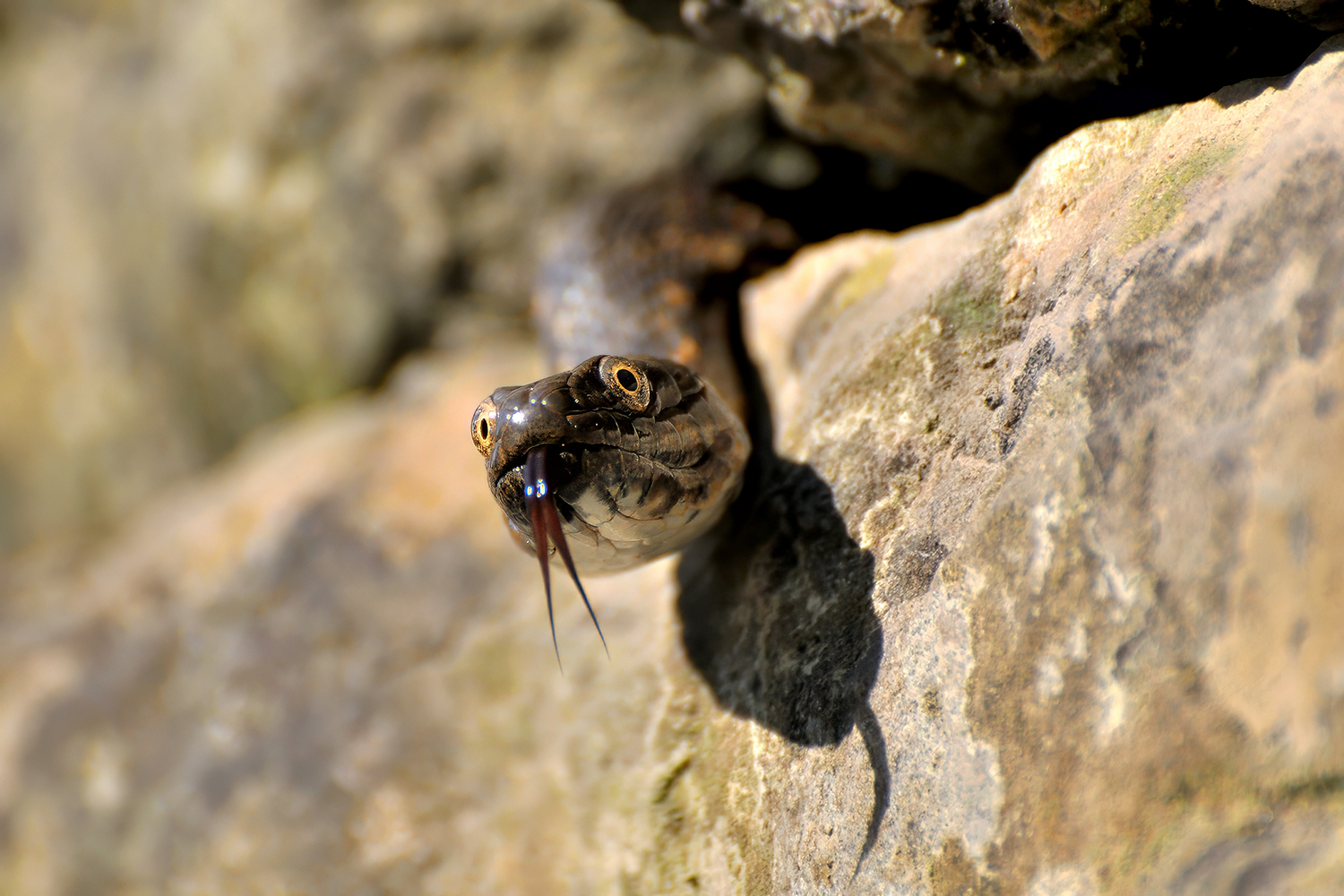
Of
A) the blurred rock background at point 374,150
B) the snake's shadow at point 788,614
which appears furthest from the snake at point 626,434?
the blurred rock background at point 374,150

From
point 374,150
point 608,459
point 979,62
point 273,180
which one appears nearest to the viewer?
point 608,459

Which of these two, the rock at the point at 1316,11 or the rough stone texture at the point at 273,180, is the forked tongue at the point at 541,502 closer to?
the rock at the point at 1316,11

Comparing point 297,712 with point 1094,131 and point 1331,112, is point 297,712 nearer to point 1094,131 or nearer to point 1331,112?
point 1094,131

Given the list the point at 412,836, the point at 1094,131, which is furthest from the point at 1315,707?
the point at 412,836

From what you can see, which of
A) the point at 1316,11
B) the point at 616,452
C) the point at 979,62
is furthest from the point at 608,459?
the point at 1316,11

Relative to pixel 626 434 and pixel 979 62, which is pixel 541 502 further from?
pixel 979 62

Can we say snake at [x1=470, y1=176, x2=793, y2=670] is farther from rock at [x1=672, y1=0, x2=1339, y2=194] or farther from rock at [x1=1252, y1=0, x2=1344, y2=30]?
rock at [x1=1252, y1=0, x2=1344, y2=30]
